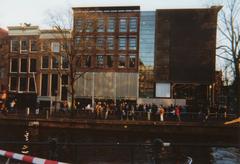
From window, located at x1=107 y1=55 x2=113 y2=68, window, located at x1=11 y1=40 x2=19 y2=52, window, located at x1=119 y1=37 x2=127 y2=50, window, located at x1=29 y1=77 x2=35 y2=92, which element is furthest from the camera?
window, located at x1=11 y1=40 x2=19 y2=52

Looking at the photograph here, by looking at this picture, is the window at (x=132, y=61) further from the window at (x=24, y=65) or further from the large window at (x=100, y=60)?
the window at (x=24, y=65)

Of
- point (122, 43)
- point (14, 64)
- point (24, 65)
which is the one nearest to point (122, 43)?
point (122, 43)

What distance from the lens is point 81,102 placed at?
51375 mm

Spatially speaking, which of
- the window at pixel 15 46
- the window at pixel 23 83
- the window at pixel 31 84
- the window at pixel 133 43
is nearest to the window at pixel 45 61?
the window at pixel 31 84

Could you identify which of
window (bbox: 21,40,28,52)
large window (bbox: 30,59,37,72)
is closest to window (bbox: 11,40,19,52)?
window (bbox: 21,40,28,52)

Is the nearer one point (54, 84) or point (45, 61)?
point (54, 84)

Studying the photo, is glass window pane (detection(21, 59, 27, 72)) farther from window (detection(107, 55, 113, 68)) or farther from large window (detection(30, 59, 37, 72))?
window (detection(107, 55, 113, 68))

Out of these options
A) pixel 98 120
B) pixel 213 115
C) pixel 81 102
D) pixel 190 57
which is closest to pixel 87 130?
pixel 98 120

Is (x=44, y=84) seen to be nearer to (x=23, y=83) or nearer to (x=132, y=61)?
(x=23, y=83)

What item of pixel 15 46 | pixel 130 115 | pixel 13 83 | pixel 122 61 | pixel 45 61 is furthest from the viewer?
pixel 15 46

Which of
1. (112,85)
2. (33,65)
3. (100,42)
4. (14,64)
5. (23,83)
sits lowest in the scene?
(112,85)

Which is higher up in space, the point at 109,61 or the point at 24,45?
the point at 24,45

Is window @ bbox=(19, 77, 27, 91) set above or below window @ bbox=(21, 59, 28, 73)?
below

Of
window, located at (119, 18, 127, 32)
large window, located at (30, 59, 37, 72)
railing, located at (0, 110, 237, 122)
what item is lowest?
railing, located at (0, 110, 237, 122)
